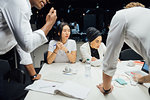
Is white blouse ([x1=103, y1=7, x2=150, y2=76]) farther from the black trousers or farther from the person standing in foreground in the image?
the black trousers

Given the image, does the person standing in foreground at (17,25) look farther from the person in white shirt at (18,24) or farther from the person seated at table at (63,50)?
the person seated at table at (63,50)

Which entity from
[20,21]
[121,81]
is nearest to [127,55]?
[121,81]

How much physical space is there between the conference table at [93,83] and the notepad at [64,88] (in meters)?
0.04

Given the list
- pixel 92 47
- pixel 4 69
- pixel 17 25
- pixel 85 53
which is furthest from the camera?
pixel 92 47

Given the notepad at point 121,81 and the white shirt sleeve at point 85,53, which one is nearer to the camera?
the notepad at point 121,81

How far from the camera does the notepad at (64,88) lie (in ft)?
3.86

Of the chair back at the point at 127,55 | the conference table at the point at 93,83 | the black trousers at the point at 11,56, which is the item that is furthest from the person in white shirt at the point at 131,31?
the black trousers at the point at 11,56

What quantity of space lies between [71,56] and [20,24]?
1.37 metres

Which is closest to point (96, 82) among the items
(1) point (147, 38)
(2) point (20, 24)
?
(1) point (147, 38)

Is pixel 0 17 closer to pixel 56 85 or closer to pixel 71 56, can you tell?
pixel 56 85

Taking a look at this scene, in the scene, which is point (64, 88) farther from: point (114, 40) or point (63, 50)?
point (63, 50)

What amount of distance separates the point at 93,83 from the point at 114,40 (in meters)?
0.69

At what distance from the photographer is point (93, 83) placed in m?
1.42

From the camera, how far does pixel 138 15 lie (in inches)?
33.9
